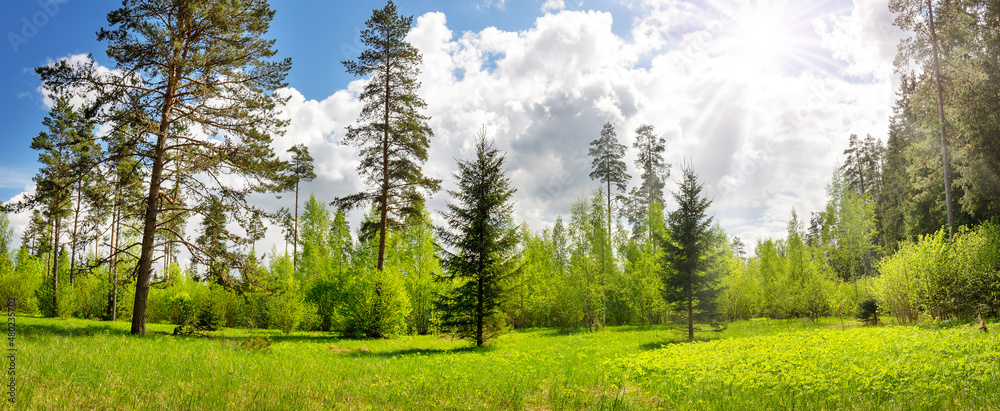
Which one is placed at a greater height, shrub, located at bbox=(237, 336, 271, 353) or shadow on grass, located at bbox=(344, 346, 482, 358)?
shrub, located at bbox=(237, 336, 271, 353)

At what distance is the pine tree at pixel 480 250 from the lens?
1780cm

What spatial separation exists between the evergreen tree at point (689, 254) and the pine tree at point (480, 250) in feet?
31.3

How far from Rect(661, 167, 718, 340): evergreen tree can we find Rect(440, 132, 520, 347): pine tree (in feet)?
31.3

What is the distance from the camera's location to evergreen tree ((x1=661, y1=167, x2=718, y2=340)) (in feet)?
74.5

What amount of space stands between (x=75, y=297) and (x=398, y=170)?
89.5 ft

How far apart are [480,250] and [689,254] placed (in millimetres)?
11584

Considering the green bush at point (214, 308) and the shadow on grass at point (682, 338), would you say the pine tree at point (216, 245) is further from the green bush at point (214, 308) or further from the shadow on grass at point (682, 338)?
the shadow on grass at point (682, 338)

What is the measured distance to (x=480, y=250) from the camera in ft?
59.0

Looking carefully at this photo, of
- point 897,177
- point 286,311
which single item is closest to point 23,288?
point 286,311

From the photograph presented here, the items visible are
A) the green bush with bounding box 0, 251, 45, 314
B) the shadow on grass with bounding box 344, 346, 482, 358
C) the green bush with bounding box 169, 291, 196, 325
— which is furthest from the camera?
the green bush with bounding box 0, 251, 45, 314

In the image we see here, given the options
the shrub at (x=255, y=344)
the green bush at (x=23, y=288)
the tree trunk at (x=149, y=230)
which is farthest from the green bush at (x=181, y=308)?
the shrub at (x=255, y=344)

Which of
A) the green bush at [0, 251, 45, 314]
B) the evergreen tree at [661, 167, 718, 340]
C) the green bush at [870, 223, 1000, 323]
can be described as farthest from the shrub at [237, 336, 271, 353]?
the green bush at [0, 251, 45, 314]

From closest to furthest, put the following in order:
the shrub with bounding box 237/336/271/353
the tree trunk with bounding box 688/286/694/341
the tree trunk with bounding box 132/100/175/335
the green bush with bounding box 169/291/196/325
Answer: the shrub with bounding box 237/336/271/353, the tree trunk with bounding box 132/100/175/335, the tree trunk with bounding box 688/286/694/341, the green bush with bounding box 169/291/196/325

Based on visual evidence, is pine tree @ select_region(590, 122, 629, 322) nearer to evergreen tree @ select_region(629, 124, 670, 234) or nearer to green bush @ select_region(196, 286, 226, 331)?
evergreen tree @ select_region(629, 124, 670, 234)
